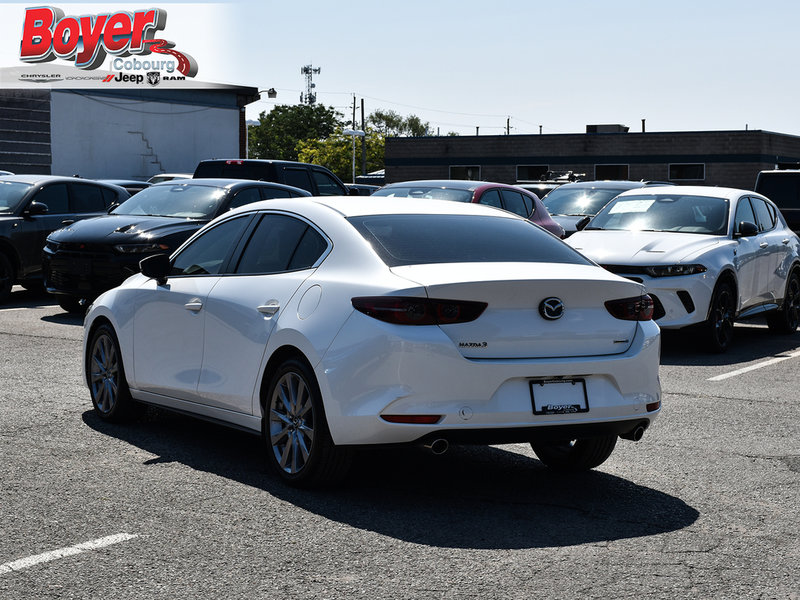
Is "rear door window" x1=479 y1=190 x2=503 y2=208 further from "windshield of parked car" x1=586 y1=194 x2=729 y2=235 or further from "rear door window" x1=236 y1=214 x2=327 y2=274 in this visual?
"rear door window" x1=236 y1=214 x2=327 y2=274

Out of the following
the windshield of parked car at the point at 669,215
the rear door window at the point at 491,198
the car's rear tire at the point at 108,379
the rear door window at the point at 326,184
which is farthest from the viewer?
the rear door window at the point at 326,184

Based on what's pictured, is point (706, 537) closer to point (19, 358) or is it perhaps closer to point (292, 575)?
point (292, 575)

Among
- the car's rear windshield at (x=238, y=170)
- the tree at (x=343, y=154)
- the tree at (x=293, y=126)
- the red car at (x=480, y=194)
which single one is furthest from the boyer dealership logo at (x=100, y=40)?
the tree at (x=293, y=126)

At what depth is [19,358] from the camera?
10.9 metres

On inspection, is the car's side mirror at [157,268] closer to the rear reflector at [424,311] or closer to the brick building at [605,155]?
the rear reflector at [424,311]

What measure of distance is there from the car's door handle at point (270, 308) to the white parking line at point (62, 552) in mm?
1568

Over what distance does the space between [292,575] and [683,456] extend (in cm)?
331

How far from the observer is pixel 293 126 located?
5994 inches

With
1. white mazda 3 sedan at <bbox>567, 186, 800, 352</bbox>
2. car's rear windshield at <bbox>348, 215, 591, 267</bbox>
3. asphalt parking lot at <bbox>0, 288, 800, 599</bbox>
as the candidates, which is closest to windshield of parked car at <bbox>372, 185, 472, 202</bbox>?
white mazda 3 sedan at <bbox>567, 186, 800, 352</bbox>

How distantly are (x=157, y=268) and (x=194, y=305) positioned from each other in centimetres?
56

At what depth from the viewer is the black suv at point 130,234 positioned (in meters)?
14.0

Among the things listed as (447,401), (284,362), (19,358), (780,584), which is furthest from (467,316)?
(19,358)

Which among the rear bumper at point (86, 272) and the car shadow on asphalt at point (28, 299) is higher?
the rear bumper at point (86, 272)

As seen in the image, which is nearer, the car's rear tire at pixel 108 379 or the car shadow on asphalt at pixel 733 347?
the car's rear tire at pixel 108 379
